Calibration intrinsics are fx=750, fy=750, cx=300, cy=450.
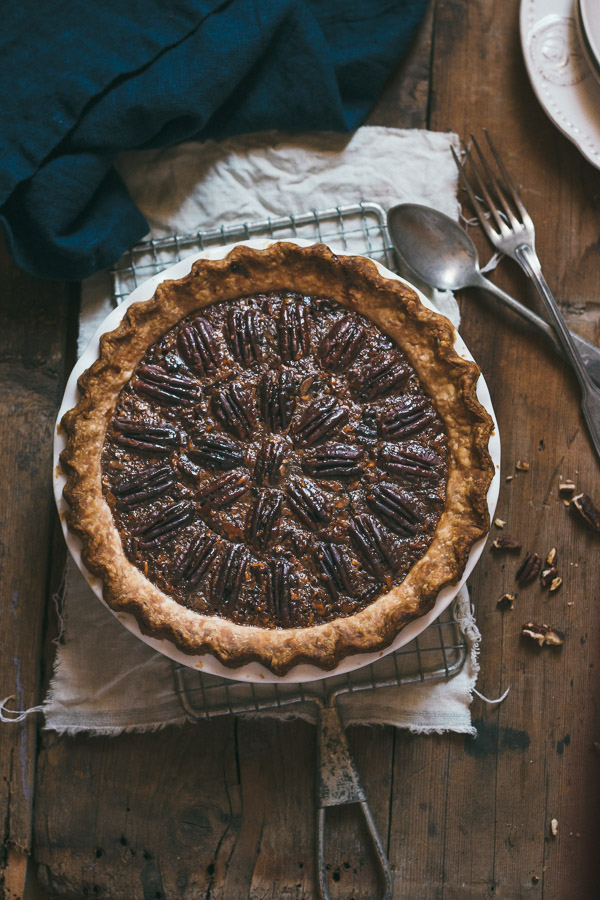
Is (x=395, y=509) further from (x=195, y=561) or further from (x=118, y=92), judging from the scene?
(x=118, y=92)

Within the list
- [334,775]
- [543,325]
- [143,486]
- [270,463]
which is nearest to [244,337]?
[270,463]

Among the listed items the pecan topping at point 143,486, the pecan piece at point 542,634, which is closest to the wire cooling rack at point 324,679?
the pecan piece at point 542,634

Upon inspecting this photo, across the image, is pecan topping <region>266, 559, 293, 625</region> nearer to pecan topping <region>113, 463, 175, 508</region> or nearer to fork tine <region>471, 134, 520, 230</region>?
pecan topping <region>113, 463, 175, 508</region>

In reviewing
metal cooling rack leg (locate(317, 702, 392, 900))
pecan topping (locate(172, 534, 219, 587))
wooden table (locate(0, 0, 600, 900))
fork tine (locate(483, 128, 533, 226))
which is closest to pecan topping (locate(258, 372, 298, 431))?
pecan topping (locate(172, 534, 219, 587))

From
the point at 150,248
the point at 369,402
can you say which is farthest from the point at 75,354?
the point at 369,402

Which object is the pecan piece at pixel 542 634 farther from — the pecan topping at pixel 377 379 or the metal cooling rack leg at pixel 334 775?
the pecan topping at pixel 377 379
